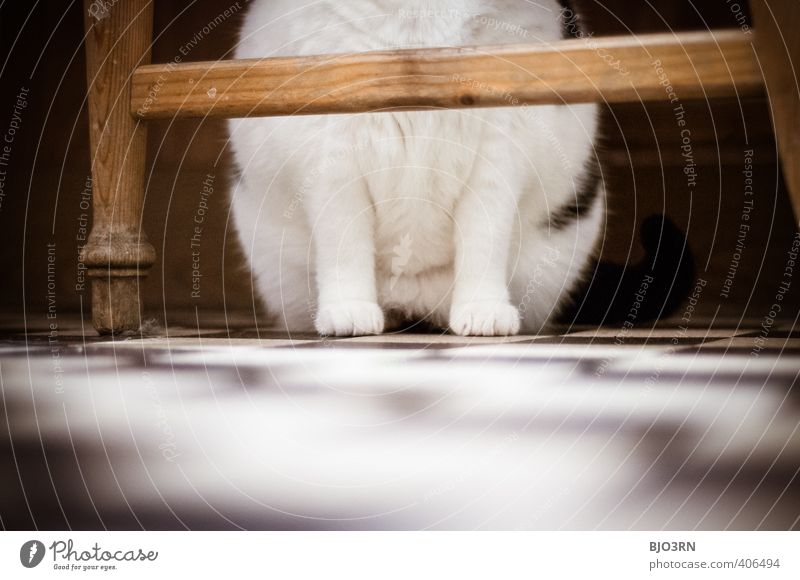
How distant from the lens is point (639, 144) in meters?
1.06

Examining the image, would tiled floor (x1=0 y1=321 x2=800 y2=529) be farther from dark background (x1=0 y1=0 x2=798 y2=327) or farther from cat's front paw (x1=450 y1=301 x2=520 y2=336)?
dark background (x1=0 y1=0 x2=798 y2=327)

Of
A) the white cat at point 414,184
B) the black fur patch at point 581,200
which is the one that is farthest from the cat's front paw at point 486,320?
the black fur patch at point 581,200

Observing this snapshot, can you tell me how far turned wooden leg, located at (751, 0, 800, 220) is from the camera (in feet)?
2.30

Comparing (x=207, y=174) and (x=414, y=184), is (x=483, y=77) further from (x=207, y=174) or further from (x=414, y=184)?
(x=207, y=174)

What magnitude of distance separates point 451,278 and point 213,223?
1.35 feet

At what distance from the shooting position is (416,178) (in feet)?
2.87

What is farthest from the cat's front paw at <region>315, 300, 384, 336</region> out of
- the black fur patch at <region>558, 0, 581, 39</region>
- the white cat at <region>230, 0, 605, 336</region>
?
the black fur patch at <region>558, 0, 581, 39</region>

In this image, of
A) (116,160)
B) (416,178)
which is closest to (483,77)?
(416,178)

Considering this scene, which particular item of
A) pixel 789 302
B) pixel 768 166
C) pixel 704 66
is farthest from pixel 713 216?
pixel 704 66

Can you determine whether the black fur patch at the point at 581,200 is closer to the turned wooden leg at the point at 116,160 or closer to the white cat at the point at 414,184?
the white cat at the point at 414,184

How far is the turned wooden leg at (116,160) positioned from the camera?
0.82 metres

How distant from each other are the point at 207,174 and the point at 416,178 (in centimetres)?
37

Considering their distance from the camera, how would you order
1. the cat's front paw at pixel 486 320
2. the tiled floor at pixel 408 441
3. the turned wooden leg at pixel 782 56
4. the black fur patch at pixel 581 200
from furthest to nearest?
the black fur patch at pixel 581 200 → the cat's front paw at pixel 486 320 → the turned wooden leg at pixel 782 56 → the tiled floor at pixel 408 441

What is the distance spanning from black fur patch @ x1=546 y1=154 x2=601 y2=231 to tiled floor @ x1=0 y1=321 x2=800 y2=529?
299mm
